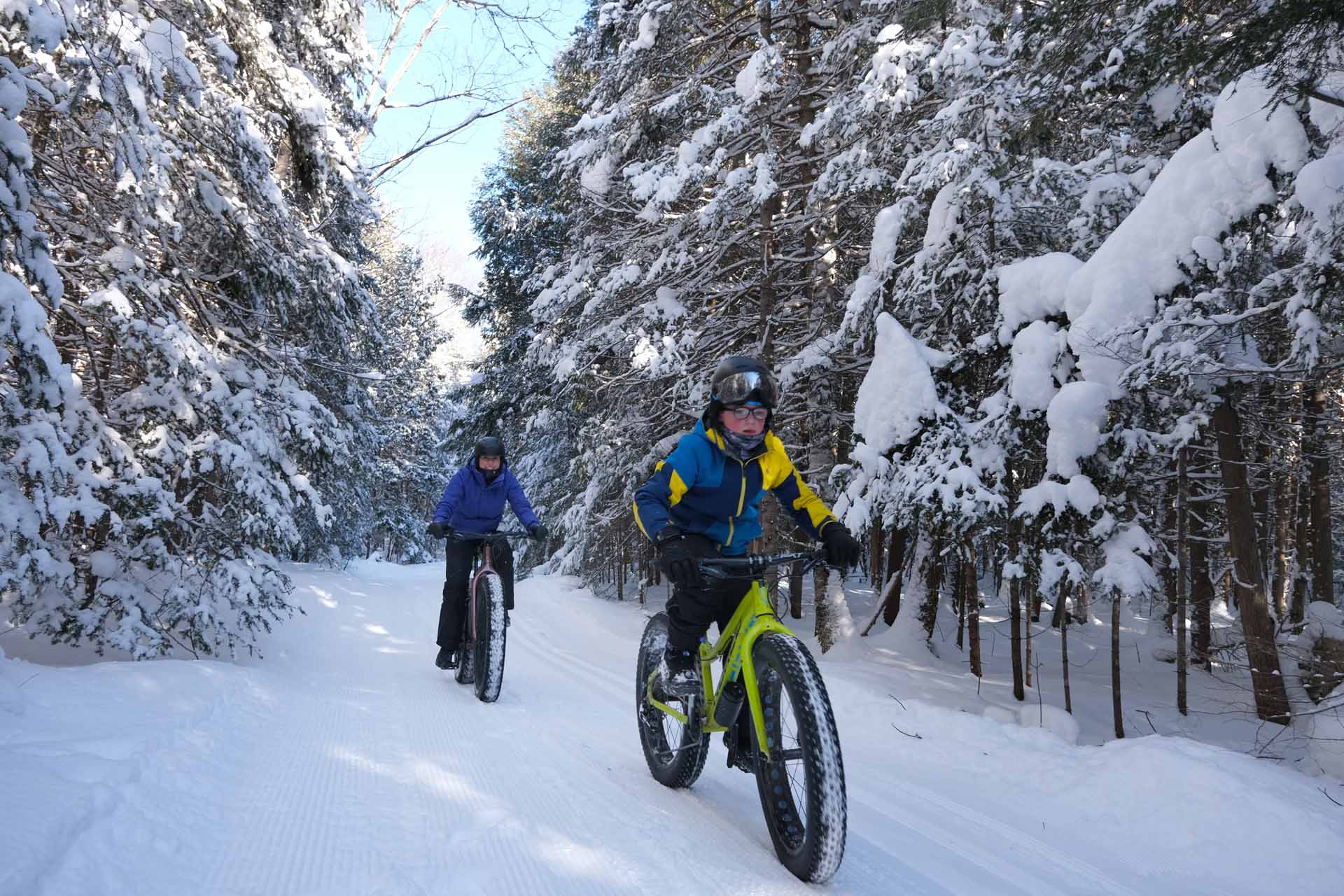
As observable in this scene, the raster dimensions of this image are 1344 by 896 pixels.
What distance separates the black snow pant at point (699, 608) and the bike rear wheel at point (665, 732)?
0.31 metres

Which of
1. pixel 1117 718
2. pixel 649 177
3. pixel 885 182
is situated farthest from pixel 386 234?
pixel 1117 718

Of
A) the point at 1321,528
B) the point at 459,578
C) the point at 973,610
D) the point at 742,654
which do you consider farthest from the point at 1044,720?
the point at 1321,528

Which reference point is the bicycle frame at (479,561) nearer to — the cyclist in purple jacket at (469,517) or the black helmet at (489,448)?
the cyclist in purple jacket at (469,517)

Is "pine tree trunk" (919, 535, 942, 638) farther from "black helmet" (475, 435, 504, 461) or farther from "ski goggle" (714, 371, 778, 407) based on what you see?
"ski goggle" (714, 371, 778, 407)

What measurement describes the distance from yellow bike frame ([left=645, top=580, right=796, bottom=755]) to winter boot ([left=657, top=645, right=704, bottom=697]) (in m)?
0.04

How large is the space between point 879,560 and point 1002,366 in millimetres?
12561

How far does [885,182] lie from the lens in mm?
7848

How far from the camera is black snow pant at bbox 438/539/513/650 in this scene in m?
7.23

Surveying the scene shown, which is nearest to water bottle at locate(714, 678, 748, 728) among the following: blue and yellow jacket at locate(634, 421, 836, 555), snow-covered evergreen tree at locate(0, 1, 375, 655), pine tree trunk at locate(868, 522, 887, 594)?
blue and yellow jacket at locate(634, 421, 836, 555)

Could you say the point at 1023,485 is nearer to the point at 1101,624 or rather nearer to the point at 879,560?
the point at 879,560

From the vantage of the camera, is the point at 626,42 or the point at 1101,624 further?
the point at 1101,624

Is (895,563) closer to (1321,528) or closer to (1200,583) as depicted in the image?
(1200,583)

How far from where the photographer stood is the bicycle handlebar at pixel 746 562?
332 centimetres

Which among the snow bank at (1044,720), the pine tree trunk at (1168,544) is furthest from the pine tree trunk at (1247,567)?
the snow bank at (1044,720)
